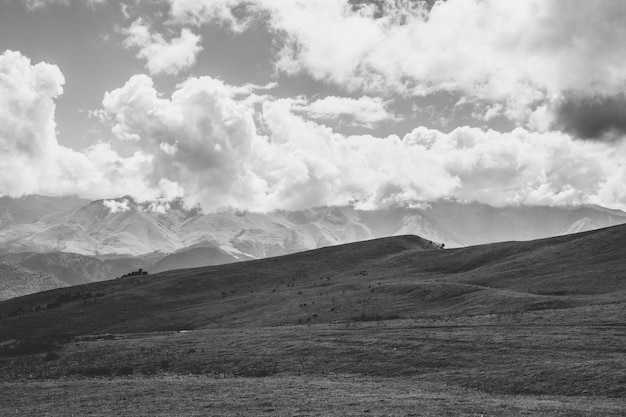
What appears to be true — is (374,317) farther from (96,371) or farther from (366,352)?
(96,371)

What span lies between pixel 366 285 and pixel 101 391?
74272 mm

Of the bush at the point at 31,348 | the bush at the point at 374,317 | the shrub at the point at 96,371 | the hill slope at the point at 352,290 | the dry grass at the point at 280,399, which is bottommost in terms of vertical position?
the dry grass at the point at 280,399

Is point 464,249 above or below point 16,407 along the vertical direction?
above

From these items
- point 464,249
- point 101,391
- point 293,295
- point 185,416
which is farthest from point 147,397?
point 464,249

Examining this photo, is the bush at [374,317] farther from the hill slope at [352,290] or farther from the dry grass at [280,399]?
the dry grass at [280,399]

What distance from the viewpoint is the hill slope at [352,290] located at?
79.9 m

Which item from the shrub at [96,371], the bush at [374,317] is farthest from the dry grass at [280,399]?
the bush at [374,317]

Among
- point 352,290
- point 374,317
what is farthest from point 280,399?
point 352,290

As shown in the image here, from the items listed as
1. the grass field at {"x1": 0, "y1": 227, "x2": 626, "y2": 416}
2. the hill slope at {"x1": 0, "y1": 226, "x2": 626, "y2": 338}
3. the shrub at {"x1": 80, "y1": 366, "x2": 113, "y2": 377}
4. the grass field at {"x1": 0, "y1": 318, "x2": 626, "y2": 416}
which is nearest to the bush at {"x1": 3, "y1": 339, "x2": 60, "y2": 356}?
the grass field at {"x1": 0, "y1": 227, "x2": 626, "y2": 416}

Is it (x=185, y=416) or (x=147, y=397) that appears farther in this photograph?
(x=147, y=397)

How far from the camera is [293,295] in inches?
4151

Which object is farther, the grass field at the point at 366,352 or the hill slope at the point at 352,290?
the hill slope at the point at 352,290

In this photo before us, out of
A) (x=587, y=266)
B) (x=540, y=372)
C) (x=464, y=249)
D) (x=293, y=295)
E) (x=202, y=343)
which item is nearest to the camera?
(x=540, y=372)

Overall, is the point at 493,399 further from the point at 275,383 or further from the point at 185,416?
the point at 185,416
